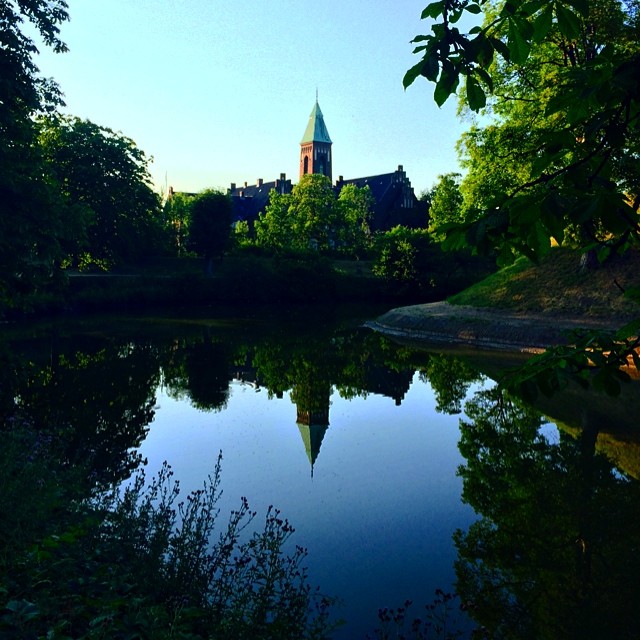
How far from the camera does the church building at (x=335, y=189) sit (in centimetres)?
10956

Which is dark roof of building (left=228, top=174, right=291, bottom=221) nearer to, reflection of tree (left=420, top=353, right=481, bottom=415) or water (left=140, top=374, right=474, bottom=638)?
reflection of tree (left=420, top=353, right=481, bottom=415)

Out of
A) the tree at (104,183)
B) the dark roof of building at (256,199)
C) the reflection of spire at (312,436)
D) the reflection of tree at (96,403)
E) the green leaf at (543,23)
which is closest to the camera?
the green leaf at (543,23)

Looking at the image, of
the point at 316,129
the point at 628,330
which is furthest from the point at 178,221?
the point at 628,330

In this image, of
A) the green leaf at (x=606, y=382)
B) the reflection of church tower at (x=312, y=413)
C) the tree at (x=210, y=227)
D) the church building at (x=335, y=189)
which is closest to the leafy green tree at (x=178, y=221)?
the tree at (x=210, y=227)

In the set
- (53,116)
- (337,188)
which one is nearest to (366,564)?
(53,116)

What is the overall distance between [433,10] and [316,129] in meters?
123

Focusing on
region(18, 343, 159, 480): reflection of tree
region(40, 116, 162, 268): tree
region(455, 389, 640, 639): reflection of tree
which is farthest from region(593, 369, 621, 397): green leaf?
region(40, 116, 162, 268): tree

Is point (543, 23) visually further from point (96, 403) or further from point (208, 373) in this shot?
point (208, 373)

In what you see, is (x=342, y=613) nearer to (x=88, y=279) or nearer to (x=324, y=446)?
(x=324, y=446)

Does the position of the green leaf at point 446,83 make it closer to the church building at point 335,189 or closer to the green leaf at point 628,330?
the green leaf at point 628,330

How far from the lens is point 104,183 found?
2324 inches

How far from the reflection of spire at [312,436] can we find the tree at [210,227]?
5474 centimetres

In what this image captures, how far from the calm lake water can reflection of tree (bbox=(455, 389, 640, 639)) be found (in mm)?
26

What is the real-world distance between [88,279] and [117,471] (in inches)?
1858
